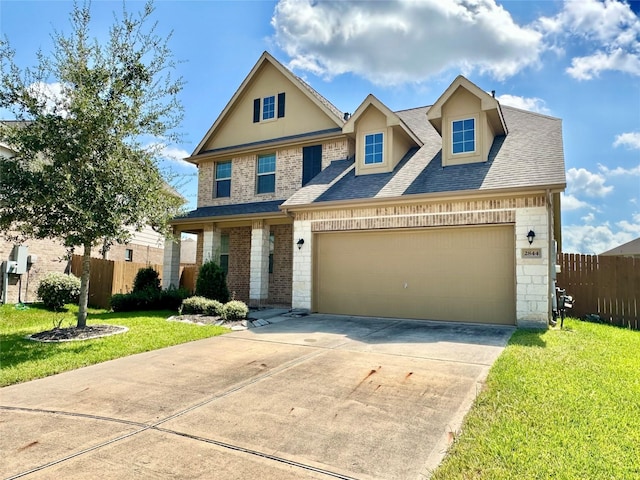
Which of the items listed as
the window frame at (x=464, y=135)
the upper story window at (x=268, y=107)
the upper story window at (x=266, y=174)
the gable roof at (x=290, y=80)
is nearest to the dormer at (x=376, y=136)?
the gable roof at (x=290, y=80)

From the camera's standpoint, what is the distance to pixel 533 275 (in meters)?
9.40

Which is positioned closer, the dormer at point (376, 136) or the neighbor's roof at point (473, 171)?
the neighbor's roof at point (473, 171)

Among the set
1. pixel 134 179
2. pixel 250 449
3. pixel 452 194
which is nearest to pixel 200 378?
pixel 250 449

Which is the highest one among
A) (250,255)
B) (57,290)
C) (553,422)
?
(250,255)

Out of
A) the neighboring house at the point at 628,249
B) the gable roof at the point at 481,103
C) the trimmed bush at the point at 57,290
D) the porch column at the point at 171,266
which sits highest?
the gable roof at the point at 481,103

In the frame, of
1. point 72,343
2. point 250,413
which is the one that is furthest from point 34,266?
point 250,413

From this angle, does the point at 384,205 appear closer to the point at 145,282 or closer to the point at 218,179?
the point at 218,179

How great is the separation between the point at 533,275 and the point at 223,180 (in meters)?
12.9

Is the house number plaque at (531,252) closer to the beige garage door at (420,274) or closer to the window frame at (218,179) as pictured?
the beige garage door at (420,274)

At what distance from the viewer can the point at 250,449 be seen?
361 cm

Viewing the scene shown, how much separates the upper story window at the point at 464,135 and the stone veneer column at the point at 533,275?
2.99 metres

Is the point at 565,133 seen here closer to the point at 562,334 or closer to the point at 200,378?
the point at 562,334

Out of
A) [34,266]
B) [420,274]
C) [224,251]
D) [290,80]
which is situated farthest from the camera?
[224,251]

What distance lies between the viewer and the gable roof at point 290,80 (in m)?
15.5
